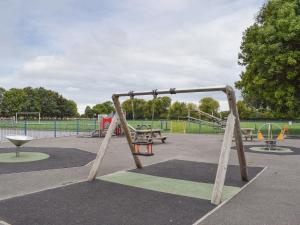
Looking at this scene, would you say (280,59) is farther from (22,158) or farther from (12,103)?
(12,103)

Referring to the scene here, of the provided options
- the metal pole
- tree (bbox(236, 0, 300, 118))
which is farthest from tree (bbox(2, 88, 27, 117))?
the metal pole

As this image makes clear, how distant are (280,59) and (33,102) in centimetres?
8421

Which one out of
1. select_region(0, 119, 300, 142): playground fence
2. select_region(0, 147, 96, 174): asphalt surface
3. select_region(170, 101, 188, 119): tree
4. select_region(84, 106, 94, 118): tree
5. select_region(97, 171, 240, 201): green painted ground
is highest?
select_region(84, 106, 94, 118): tree

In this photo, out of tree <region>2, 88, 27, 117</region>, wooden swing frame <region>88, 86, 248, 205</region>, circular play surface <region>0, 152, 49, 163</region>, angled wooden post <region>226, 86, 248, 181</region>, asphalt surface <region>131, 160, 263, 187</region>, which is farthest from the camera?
tree <region>2, 88, 27, 117</region>

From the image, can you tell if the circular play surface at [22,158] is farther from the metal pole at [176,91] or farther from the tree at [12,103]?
the tree at [12,103]

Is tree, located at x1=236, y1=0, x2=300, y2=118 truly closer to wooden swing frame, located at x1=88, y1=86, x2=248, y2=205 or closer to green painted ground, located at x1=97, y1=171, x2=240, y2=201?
wooden swing frame, located at x1=88, y1=86, x2=248, y2=205

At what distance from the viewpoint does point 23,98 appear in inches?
3413

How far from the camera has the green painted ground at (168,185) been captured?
527cm

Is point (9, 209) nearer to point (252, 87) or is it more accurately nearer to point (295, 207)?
point (295, 207)

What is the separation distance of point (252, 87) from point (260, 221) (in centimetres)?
1946

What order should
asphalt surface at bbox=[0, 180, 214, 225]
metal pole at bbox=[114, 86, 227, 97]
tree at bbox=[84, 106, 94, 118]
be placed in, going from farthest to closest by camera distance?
tree at bbox=[84, 106, 94, 118], metal pole at bbox=[114, 86, 227, 97], asphalt surface at bbox=[0, 180, 214, 225]

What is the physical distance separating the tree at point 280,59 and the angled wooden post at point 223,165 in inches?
595

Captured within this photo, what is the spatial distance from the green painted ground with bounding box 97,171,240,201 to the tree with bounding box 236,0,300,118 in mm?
14959

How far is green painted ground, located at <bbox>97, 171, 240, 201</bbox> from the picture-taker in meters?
5.27
